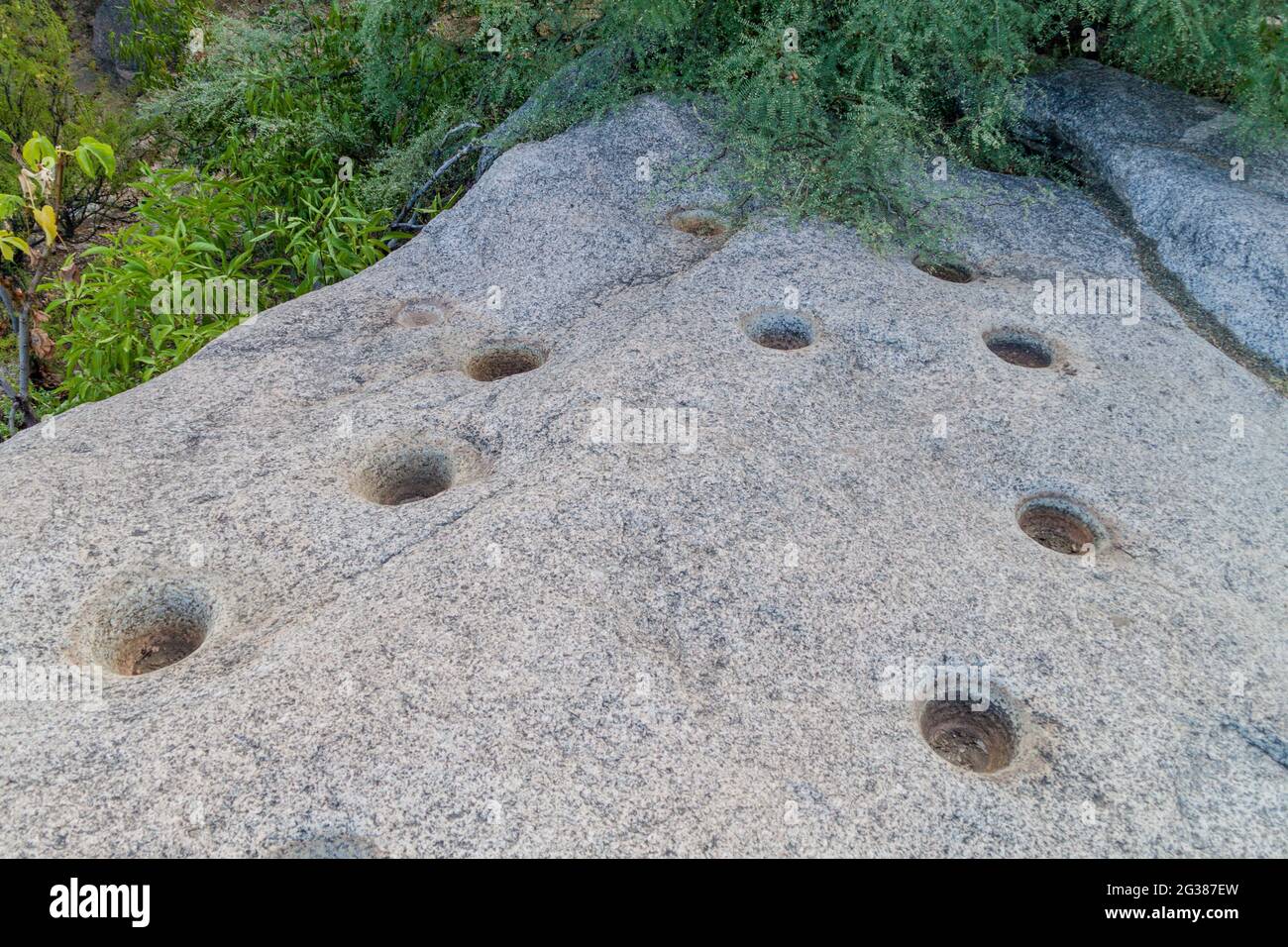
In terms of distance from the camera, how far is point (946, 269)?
185 inches

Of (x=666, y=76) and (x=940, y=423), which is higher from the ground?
(x=666, y=76)

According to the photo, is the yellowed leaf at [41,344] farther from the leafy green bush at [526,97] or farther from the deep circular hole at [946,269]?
the deep circular hole at [946,269]

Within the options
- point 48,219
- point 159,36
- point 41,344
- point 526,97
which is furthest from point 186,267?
point 159,36

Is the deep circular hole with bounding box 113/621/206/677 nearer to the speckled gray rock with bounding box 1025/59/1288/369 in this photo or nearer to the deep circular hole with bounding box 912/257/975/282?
the deep circular hole with bounding box 912/257/975/282

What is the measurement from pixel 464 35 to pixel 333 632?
5773 mm

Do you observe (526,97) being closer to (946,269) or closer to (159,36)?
(946,269)

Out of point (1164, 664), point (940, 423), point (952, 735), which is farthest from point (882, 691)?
point (940, 423)

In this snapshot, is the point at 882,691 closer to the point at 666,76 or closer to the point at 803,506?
the point at 803,506

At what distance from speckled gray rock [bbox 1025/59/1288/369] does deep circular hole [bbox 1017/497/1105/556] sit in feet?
5.39

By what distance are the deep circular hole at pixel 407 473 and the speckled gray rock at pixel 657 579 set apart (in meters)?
0.01

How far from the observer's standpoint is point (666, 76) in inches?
217

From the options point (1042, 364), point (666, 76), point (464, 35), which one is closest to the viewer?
point (1042, 364)

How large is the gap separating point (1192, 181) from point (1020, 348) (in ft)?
5.31

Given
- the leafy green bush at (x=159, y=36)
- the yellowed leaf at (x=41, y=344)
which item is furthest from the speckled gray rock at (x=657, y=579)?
the leafy green bush at (x=159, y=36)
